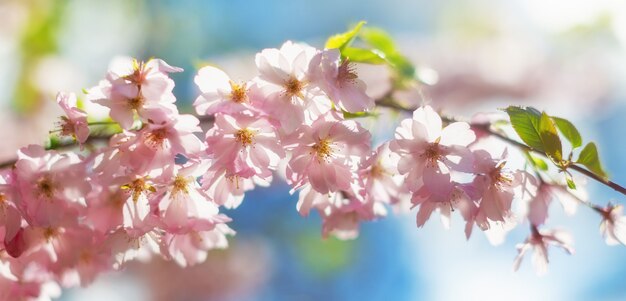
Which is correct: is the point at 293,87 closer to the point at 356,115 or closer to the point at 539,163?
the point at 356,115

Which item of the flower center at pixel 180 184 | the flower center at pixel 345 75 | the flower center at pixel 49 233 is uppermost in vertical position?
the flower center at pixel 345 75

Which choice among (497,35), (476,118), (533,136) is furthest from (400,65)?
(497,35)

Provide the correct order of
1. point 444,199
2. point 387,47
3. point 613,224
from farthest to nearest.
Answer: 1. point 387,47
2. point 613,224
3. point 444,199

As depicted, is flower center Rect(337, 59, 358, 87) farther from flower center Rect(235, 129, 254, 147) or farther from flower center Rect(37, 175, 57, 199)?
flower center Rect(37, 175, 57, 199)

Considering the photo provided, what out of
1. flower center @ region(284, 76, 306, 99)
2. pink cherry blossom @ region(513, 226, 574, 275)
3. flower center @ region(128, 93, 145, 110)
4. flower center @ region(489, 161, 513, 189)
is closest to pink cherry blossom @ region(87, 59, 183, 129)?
flower center @ region(128, 93, 145, 110)

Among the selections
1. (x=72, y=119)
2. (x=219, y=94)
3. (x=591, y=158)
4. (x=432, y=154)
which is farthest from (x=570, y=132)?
(x=72, y=119)

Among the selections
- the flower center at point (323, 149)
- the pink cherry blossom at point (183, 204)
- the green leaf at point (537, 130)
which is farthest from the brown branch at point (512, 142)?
the pink cherry blossom at point (183, 204)

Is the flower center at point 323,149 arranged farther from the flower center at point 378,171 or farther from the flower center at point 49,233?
the flower center at point 49,233
